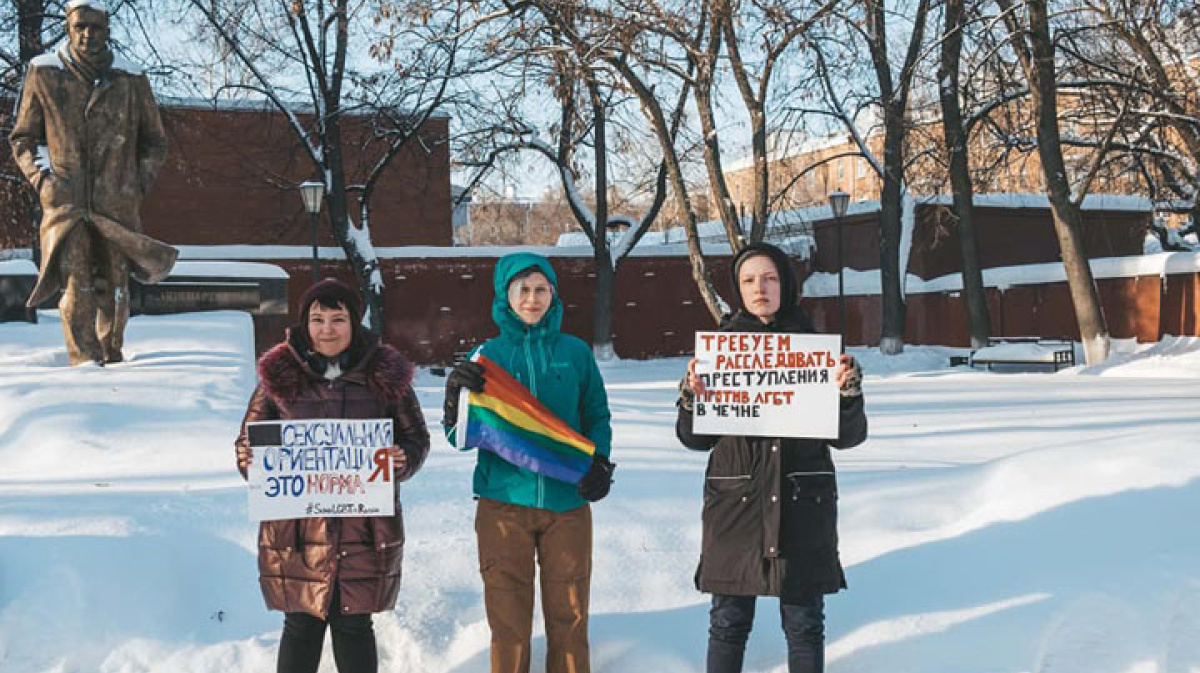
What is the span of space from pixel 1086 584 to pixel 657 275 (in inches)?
953

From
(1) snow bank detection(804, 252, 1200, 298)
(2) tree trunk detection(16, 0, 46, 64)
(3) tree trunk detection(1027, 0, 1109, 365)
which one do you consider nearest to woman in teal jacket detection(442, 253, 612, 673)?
(3) tree trunk detection(1027, 0, 1109, 365)

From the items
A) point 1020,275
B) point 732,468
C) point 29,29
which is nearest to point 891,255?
point 1020,275

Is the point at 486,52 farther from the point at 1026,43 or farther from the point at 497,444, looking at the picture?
the point at 497,444

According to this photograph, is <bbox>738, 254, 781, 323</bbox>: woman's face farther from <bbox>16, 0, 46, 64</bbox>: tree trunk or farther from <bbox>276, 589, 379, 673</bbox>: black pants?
<bbox>16, 0, 46, 64</bbox>: tree trunk

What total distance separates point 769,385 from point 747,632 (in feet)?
2.91

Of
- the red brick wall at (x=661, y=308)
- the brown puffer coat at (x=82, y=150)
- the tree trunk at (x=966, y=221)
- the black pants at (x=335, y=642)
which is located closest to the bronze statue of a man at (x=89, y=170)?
the brown puffer coat at (x=82, y=150)

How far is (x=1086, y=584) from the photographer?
4.21m

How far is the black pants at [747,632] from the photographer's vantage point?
Answer: 11.6 feet

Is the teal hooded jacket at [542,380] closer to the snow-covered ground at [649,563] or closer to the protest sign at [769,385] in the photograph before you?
the protest sign at [769,385]

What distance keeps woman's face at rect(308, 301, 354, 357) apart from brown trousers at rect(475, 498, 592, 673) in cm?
80

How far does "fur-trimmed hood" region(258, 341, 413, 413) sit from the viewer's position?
3664 mm

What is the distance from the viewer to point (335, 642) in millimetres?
3635

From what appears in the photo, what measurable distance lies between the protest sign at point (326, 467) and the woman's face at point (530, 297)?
63cm

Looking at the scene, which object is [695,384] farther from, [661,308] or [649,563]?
[661,308]
